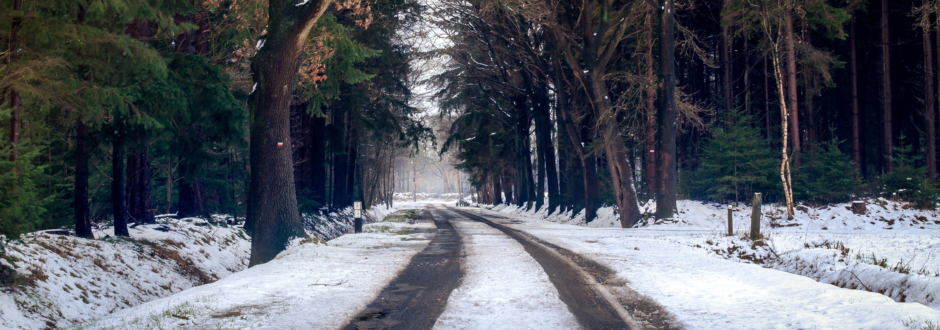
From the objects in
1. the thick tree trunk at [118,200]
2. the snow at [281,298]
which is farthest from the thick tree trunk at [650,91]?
the thick tree trunk at [118,200]

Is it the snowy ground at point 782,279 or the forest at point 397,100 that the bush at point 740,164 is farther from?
the snowy ground at point 782,279

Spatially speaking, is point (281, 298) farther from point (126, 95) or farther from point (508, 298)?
point (126, 95)

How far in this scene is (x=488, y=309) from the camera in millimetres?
5109

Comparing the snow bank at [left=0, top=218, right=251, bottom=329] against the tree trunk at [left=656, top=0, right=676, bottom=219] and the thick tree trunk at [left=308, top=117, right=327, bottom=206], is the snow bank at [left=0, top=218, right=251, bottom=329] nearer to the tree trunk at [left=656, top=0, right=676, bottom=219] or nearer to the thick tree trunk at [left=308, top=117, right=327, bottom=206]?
the thick tree trunk at [left=308, top=117, right=327, bottom=206]

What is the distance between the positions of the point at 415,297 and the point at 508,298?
1.10 meters

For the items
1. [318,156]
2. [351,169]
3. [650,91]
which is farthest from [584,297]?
[351,169]

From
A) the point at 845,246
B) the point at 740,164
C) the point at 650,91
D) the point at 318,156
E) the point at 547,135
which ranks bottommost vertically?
the point at 845,246

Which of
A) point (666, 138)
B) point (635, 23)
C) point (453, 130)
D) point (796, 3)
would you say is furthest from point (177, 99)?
point (453, 130)

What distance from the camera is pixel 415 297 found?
5859 mm

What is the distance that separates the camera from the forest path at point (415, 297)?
15.6 ft

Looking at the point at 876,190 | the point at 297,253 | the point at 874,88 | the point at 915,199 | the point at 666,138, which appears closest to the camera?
the point at 297,253

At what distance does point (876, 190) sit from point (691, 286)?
18832 millimetres

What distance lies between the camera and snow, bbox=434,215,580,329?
15.1 ft

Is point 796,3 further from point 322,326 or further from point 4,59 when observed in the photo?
point 4,59
